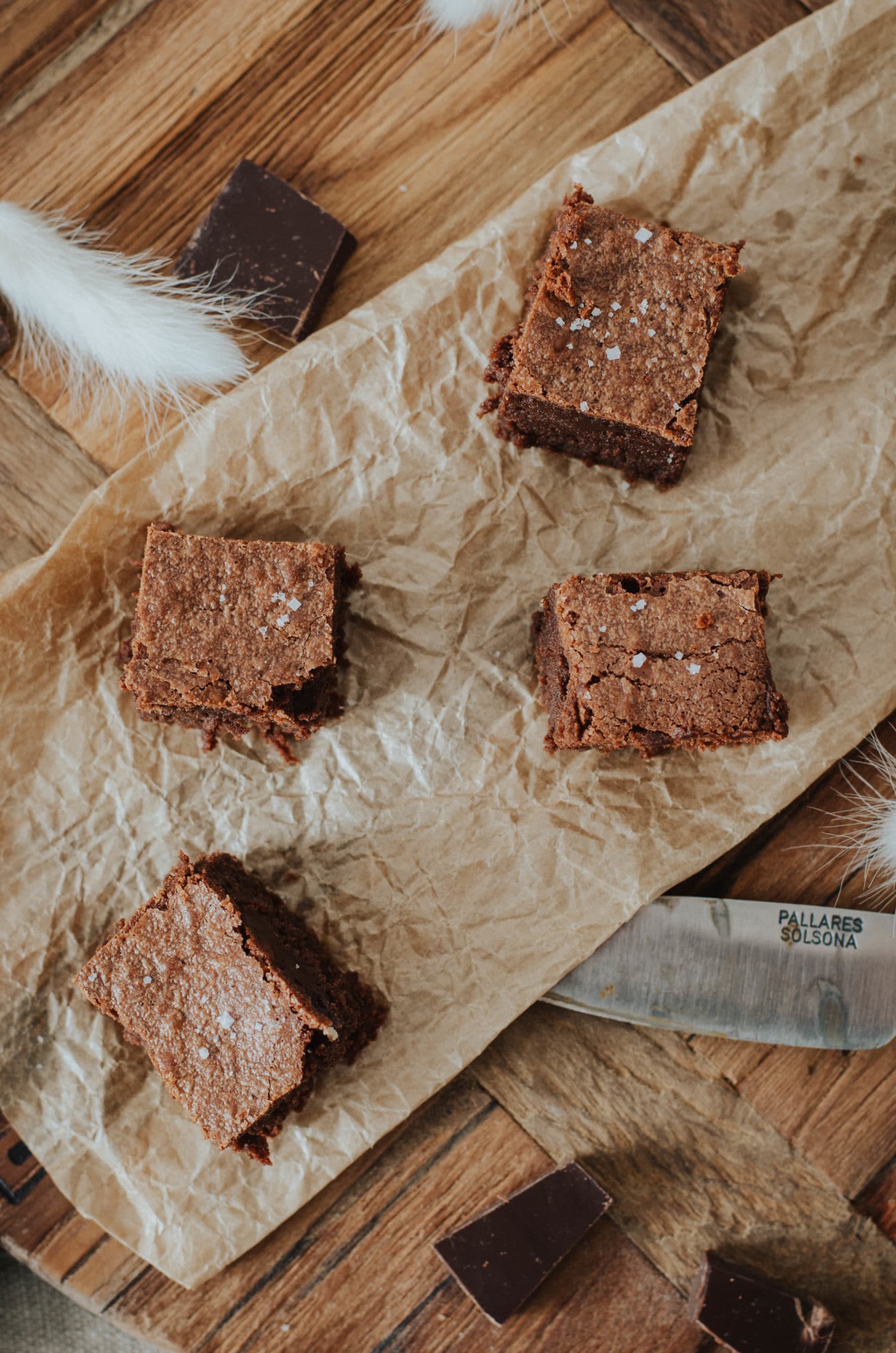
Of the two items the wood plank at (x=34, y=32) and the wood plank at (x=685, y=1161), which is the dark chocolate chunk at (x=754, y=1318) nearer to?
the wood plank at (x=685, y=1161)

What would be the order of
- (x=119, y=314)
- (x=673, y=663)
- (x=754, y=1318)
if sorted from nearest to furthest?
(x=673, y=663) < (x=754, y=1318) < (x=119, y=314)

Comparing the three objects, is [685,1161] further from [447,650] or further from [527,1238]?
[447,650]

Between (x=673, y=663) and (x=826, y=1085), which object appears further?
(x=826, y=1085)

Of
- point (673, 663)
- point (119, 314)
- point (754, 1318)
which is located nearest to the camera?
point (673, 663)

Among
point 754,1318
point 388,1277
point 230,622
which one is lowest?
point 754,1318

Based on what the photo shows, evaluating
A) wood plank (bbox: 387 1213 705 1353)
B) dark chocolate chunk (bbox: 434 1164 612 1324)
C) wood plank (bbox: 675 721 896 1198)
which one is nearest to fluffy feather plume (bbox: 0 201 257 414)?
wood plank (bbox: 675 721 896 1198)

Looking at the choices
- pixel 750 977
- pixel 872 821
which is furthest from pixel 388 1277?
pixel 872 821

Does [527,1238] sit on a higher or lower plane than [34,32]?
lower
